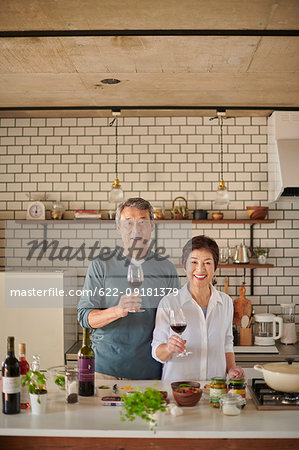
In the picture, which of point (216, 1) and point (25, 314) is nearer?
point (216, 1)

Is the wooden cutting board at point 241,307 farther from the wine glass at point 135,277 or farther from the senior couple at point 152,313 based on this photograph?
the wine glass at point 135,277

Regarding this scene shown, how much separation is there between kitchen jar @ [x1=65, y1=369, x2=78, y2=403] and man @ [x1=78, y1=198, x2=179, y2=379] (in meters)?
0.52

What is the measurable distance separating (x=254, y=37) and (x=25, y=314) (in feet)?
10.0

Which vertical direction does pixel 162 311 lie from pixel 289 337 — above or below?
above

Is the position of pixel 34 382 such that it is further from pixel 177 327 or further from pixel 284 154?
pixel 284 154

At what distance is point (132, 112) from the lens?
5.24m

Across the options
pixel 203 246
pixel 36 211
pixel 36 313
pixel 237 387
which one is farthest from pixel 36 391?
pixel 36 211

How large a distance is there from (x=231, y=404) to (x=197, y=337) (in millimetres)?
671

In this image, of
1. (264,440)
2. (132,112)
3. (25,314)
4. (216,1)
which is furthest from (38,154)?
(264,440)

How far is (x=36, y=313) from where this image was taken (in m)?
4.84

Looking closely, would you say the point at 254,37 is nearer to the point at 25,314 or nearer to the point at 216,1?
the point at 216,1

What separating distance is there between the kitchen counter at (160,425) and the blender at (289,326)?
9.08ft

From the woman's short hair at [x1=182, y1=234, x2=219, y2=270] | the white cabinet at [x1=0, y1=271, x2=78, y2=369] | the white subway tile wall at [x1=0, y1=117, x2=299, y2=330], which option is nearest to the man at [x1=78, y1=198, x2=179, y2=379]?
the woman's short hair at [x1=182, y1=234, x2=219, y2=270]

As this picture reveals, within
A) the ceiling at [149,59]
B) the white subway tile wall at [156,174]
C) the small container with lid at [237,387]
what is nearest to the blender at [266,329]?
the white subway tile wall at [156,174]
